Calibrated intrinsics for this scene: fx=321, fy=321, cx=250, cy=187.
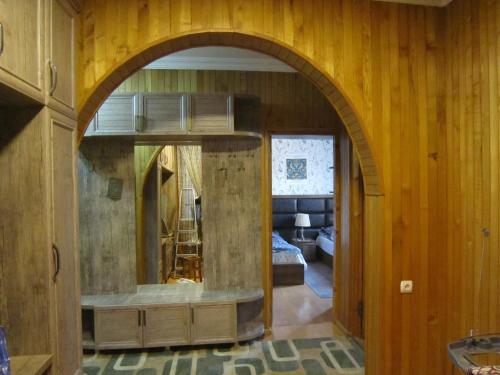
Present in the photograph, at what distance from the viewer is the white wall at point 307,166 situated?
Answer: 295 inches

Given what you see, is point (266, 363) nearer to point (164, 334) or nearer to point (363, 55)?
point (164, 334)

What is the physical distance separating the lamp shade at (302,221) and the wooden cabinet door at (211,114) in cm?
402

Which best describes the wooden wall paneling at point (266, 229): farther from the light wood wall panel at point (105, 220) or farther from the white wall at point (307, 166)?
the white wall at point (307, 166)

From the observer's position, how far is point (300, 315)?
4129mm

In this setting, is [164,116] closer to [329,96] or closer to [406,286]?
[329,96]

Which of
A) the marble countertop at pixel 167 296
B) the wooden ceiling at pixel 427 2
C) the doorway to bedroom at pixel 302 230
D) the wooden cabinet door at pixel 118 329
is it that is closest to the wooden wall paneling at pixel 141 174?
the marble countertop at pixel 167 296

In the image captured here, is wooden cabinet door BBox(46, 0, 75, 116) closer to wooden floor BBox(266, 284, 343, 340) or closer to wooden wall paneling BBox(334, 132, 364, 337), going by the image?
wooden wall paneling BBox(334, 132, 364, 337)

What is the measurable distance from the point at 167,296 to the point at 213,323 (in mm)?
540

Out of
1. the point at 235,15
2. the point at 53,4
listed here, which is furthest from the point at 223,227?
the point at 53,4

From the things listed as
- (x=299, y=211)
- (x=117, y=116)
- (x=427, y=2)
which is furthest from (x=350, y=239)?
(x=299, y=211)

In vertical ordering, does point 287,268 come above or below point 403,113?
below

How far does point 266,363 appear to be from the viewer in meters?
3.04

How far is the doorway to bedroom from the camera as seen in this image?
455 centimetres

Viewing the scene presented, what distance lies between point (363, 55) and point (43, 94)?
69.3 inches
